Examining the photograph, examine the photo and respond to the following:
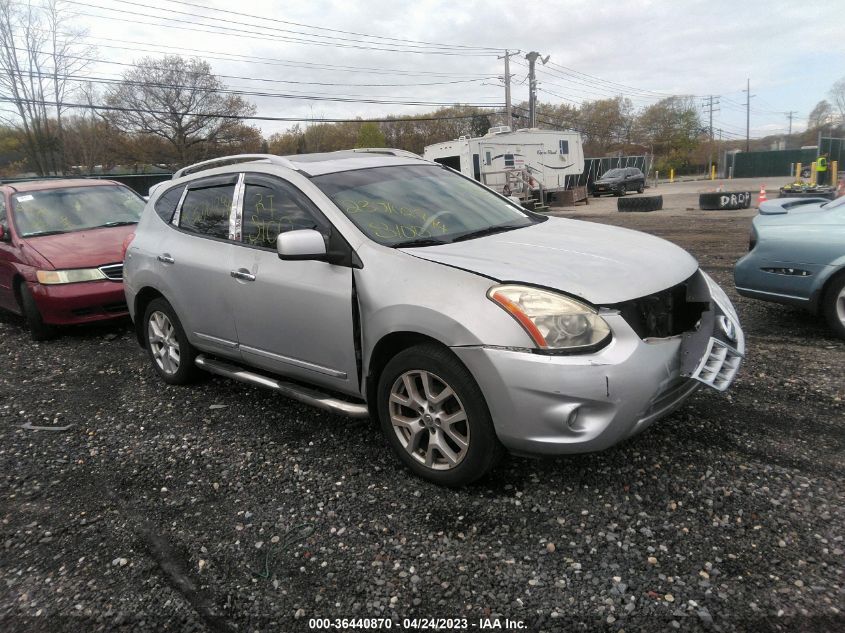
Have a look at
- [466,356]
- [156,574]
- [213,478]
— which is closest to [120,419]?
[213,478]

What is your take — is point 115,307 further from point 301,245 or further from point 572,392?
point 572,392

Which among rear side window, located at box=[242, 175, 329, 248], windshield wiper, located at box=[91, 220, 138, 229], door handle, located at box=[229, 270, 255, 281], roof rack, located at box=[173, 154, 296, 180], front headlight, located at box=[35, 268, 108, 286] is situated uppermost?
roof rack, located at box=[173, 154, 296, 180]

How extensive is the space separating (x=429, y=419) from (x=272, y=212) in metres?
1.71

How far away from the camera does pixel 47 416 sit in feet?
14.9

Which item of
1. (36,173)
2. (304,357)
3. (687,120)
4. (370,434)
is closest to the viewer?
(304,357)

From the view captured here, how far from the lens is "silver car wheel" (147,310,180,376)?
15.6 feet

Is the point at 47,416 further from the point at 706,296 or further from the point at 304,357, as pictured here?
the point at 706,296

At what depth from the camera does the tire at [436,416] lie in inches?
109

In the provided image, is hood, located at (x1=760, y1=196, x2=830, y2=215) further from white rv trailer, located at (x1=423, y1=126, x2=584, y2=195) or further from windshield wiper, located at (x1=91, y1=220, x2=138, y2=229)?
white rv trailer, located at (x1=423, y1=126, x2=584, y2=195)

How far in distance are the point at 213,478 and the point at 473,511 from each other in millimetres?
1546

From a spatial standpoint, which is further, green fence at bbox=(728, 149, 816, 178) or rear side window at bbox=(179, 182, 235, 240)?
green fence at bbox=(728, 149, 816, 178)

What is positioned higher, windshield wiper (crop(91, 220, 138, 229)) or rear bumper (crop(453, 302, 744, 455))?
windshield wiper (crop(91, 220, 138, 229))

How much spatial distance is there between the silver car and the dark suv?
29.6 meters

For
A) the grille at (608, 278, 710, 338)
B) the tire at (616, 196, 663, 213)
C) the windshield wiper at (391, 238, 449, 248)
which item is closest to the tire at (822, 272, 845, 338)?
the grille at (608, 278, 710, 338)
